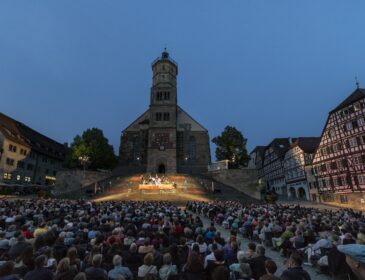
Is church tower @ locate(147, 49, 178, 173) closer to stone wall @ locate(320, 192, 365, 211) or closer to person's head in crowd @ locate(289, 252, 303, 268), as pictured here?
stone wall @ locate(320, 192, 365, 211)

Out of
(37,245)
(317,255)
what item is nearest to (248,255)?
(317,255)

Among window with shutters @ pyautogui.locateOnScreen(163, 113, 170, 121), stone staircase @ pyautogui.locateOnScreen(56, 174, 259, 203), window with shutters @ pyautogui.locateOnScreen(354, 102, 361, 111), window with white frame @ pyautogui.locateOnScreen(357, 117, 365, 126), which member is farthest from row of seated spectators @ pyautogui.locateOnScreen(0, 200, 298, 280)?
window with shutters @ pyautogui.locateOnScreen(163, 113, 170, 121)

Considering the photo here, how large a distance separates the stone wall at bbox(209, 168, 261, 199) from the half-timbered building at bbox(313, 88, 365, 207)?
11.7 metres

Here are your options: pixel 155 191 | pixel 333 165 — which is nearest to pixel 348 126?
pixel 333 165

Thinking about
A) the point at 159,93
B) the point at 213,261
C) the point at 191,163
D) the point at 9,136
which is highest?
the point at 159,93

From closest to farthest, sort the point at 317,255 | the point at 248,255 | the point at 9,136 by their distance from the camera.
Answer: the point at 248,255, the point at 317,255, the point at 9,136

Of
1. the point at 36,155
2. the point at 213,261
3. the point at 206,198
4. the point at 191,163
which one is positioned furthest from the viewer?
the point at 191,163

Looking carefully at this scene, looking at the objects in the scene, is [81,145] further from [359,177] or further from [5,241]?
[359,177]

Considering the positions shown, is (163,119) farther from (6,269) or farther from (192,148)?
(6,269)

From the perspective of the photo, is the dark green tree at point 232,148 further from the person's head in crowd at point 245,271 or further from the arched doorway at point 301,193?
the person's head in crowd at point 245,271

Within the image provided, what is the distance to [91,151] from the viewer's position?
158ft

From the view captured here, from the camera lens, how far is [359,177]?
32.5 metres

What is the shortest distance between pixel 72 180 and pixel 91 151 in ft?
22.7

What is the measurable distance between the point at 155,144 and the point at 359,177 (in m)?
38.6
